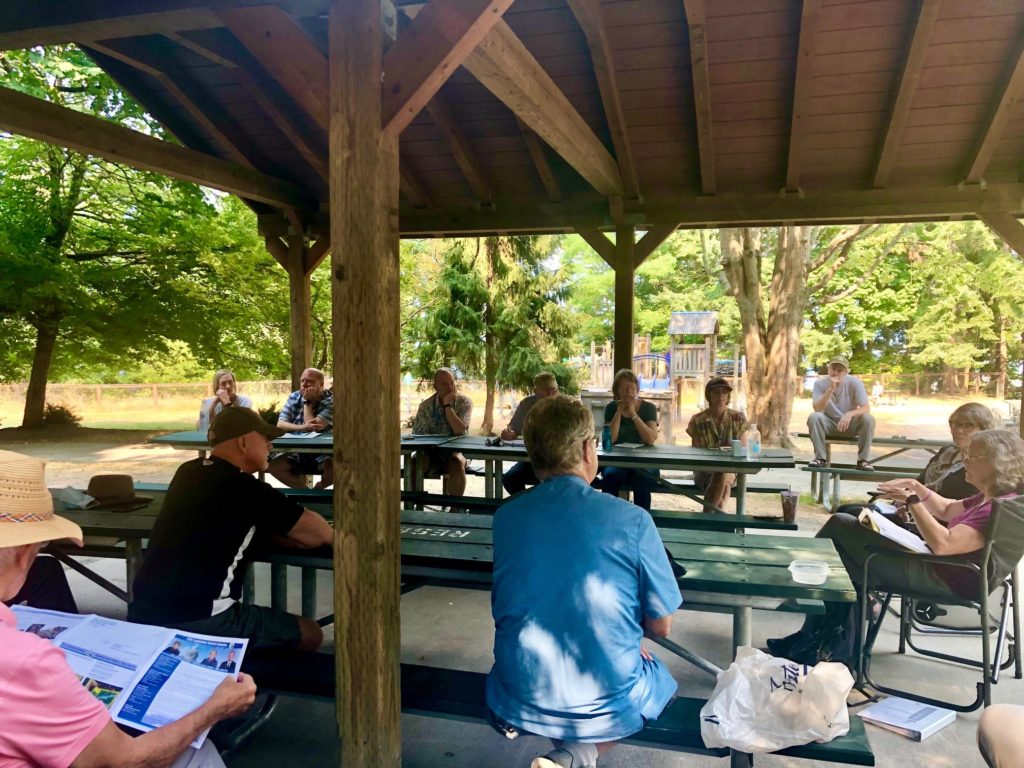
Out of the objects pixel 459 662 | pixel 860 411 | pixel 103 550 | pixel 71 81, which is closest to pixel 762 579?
pixel 459 662

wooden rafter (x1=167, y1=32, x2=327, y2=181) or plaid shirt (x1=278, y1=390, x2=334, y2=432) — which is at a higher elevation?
wooden rafter (x1=167, y1=32, x2=327, y2=181)

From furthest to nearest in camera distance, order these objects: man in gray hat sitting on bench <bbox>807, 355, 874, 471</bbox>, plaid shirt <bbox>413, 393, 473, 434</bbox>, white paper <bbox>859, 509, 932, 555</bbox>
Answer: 1. man in gray hat sitting on bench <bbox>807, 355, 874, 471</bbox>
2. plaid shirt <bbox>413, 393, 473, 434</bbox>
3. white paper <bbox>859, 509, 932, 555</bbox>

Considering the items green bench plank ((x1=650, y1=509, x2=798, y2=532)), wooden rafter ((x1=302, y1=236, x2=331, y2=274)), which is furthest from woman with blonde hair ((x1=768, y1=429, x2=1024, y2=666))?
wooden rafter ((x1=302, y1=236, x2=331, y2=274))

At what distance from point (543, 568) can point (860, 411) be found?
687cm

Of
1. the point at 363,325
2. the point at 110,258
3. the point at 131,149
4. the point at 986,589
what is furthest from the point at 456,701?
the point at 110,258

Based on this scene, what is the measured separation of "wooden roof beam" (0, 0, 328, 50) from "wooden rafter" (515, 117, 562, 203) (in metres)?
2.77

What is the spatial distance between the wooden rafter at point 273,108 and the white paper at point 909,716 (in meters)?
5.34

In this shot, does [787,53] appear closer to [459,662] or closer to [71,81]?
[459,662]

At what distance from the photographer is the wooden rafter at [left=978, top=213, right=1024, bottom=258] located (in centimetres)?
560

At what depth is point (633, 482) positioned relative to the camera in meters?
5.48

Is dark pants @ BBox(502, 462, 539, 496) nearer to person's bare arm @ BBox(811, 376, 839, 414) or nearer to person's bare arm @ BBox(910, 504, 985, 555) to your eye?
person's bare arm @ BBox(910, 504, 985, 555)

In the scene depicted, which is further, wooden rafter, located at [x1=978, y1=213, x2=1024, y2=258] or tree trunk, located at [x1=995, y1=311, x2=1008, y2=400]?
tree trunk, located at [x1=995, y1=311, x2=1008, y2=400]

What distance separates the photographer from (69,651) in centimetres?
173

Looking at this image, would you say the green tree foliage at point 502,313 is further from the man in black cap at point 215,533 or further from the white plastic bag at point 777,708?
the white plastic bag at point 777,708
